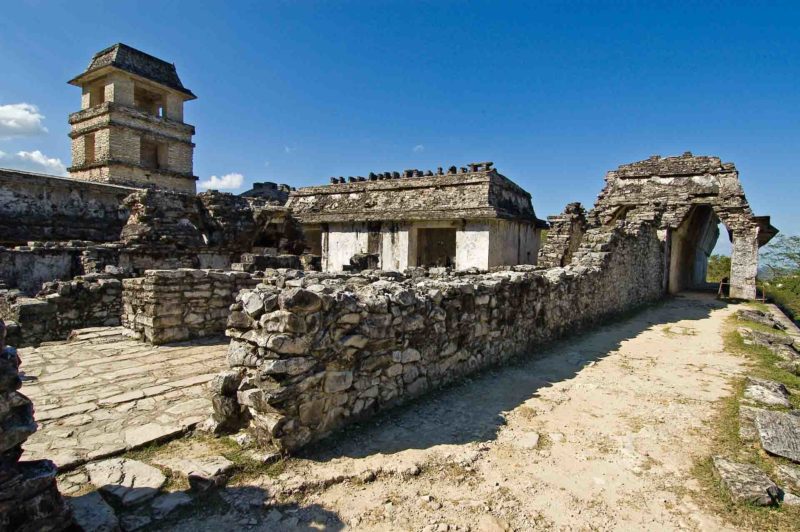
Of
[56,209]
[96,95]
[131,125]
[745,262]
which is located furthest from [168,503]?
[96,95]

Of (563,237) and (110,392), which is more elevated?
(563,237)

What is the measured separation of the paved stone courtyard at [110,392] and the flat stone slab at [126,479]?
0.72ft

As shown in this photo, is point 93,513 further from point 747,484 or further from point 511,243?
point 511,243

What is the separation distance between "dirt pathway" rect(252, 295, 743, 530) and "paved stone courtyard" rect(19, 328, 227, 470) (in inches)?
62.7

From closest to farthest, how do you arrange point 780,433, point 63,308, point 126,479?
point 126,479
point 780,433
point 63,308

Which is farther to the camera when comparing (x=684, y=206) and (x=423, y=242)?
(x=423, y=242)

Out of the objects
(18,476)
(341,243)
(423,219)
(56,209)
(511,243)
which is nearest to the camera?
(18,476)

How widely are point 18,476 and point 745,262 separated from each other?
20080 mm

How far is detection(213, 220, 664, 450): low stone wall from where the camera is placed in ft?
11.4

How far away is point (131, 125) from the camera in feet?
82.7

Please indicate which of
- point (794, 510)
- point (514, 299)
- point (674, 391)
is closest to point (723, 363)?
point (674, 391)

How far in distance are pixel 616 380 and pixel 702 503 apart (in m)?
2.83

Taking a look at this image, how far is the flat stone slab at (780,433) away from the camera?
11.7 feet

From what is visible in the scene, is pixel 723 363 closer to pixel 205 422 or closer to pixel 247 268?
pixel 205 422
